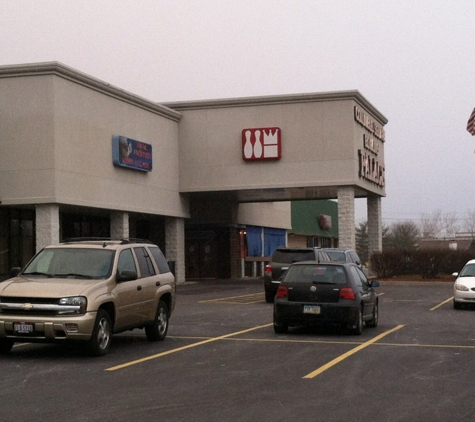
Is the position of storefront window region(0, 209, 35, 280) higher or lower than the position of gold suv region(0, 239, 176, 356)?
higher

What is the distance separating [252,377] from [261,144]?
107 ft

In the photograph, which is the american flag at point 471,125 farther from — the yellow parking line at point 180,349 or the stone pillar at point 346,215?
the yellow parking line at point 180,349

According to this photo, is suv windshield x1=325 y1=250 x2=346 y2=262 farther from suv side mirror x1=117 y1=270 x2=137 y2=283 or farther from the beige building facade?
suv side mirror x1=117 y1=270 x2=137 y2=283

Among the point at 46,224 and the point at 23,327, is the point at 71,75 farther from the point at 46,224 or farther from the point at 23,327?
the point at 23,327

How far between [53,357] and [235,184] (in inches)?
1207

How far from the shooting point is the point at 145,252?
16469mm

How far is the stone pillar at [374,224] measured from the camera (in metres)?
52.3

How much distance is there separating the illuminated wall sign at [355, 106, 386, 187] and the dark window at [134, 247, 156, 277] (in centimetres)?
2843

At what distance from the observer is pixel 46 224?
111 ft

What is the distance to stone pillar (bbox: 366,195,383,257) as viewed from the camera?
52.3m

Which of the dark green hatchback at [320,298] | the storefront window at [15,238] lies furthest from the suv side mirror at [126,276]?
the storefront window at [15,238]

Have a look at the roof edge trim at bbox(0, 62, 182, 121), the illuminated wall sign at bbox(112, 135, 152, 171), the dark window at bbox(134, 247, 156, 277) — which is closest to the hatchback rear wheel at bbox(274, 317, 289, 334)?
the dark window at bbox(134, 247, 156, 277)

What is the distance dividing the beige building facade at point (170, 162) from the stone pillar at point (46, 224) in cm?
5

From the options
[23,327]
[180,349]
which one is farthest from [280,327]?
[23,327]
